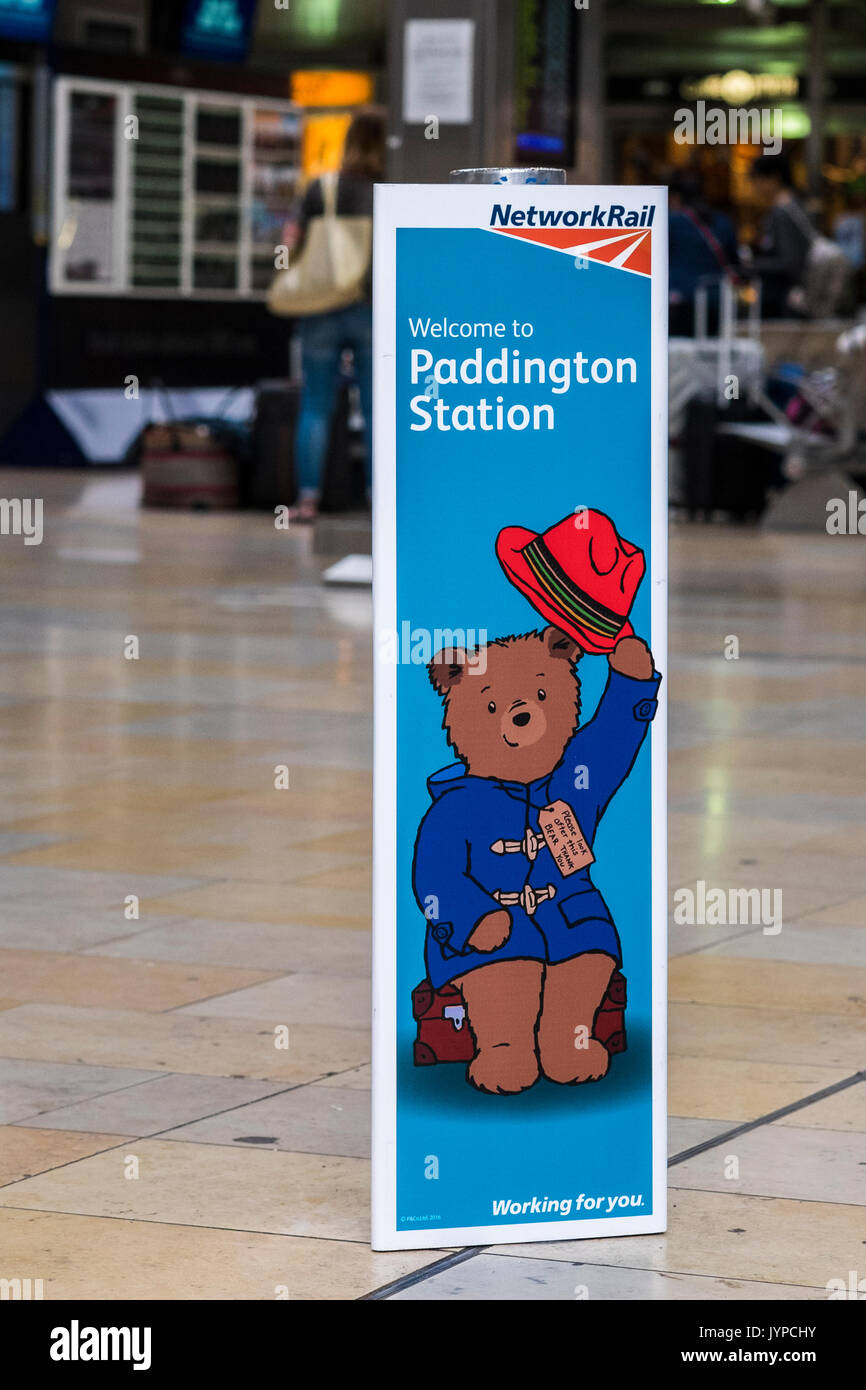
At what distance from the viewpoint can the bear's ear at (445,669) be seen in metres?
3.14

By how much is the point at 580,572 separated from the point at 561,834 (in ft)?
1.13

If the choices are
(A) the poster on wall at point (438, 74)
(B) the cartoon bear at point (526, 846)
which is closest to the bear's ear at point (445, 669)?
(B) the cartoon bear at point (526, 846)

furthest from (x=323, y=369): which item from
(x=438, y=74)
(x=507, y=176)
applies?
(x=507, y=176)

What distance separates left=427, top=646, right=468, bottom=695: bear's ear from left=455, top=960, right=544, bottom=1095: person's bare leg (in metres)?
0.37

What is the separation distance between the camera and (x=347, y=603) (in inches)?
432

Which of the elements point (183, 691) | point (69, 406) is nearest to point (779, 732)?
point (183, 691)

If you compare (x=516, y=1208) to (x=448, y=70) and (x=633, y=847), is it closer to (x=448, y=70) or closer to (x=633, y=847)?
(x=633, y=847)

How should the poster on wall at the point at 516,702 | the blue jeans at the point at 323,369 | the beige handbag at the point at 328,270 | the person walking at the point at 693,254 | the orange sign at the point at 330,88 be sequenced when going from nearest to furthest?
1. the poster on wall at the point at 516,702
2. the beige handbag at the point at 328,270
3. the blue jeans at the point at 323,369
4. the person walking at the point at 693,254
5. the orange sign at the point at 330,88

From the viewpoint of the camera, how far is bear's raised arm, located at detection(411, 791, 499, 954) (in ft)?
10.4

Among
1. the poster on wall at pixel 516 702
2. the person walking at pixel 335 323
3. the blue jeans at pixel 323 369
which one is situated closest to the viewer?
the poster on wall at pixel 516 702

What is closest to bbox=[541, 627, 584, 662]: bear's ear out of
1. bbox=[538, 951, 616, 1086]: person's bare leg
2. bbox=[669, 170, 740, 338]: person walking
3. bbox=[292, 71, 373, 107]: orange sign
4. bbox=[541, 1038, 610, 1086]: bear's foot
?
bbox=[538, 951, 616, 1086]: person's bare leg

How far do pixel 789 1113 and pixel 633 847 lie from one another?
2.71ft

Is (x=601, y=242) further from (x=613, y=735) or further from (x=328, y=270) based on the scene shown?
(x=328, y=270)

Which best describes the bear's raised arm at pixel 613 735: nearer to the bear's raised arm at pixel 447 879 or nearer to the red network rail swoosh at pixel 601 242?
the bear's raised arm at pixel 447 879
